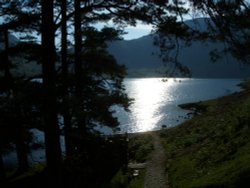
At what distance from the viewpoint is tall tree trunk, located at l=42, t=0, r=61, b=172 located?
13000 mm

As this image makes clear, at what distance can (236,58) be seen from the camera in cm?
1277

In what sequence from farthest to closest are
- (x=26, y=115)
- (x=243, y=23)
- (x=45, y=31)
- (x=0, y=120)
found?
(x=26, y=115) → (x=0, y=120) → (x=45, y=31) → (x=243, y=23)

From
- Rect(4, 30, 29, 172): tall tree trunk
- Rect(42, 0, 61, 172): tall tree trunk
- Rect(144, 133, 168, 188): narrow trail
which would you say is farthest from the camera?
Rect(144, 133, 168, 188): narrow trail

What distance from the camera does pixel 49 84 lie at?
13266mm

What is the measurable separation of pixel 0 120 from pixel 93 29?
274 inches

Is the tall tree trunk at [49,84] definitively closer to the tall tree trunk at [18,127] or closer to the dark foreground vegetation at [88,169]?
the dark foreground vegetation at [88,169]

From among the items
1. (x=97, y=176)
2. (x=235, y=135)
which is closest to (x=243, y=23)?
(x=235, y=135)

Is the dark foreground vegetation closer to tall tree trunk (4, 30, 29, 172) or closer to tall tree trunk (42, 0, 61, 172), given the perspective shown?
tall tree trunk (4, 30, 29, 172)

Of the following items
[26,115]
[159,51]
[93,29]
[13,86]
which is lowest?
[26,115]

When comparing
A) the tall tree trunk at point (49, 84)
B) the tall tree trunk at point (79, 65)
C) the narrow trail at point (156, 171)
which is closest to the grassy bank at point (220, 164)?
the narrow trail at point (156, 171)

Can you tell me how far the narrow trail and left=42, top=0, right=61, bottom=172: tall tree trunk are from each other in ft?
21.2

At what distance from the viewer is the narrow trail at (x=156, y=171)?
1903 cm

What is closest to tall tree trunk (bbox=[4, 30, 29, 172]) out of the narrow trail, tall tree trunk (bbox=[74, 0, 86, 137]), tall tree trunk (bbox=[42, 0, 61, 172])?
tall tree trunk (bbox=[42, 0, 61, 172])

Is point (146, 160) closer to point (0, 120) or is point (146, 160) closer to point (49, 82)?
point (0, 120)
